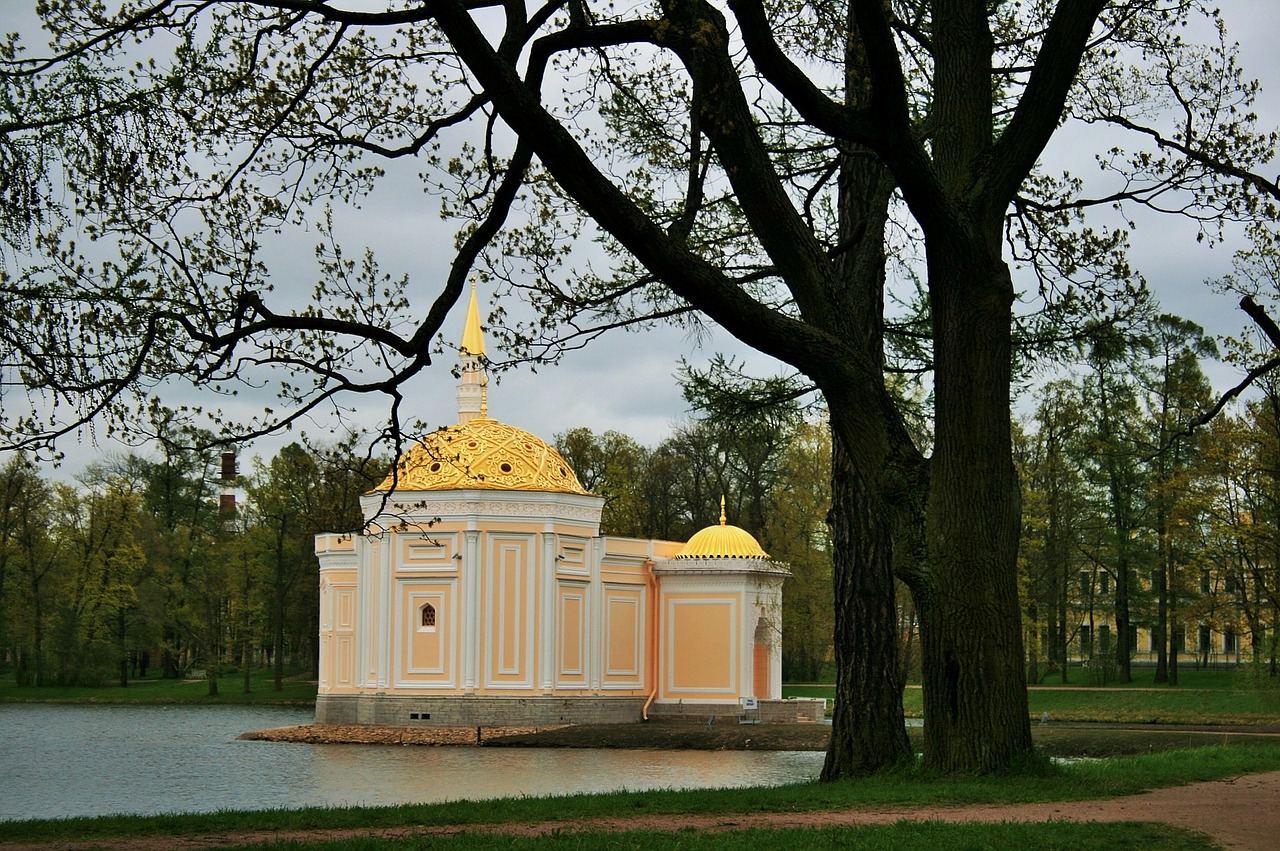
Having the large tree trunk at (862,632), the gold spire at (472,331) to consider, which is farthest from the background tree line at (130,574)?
the large tree trunk at (862,632)

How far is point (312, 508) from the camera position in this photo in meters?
48.8

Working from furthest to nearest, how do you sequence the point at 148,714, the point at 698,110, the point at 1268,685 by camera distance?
the point at 148,714
the point at 1268,685
the point at 698,110

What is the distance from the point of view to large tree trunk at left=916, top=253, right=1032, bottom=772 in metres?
11.4

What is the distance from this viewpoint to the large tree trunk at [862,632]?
1471cm

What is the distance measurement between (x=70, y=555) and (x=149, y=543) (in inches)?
121

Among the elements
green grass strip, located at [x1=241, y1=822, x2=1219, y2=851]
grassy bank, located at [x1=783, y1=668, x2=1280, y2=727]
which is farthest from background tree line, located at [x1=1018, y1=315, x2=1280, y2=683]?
green grass strip, located at [x1=241, y1=822, x2=1219, y2=851]

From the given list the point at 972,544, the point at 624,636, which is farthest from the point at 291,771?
the point at 972,544

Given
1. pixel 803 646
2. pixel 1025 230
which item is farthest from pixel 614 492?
pixel 1025 230

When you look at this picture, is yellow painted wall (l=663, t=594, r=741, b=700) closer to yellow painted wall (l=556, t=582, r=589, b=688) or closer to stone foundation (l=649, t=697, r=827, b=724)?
stone foundation (l=649, t=697, r=827, b=724)

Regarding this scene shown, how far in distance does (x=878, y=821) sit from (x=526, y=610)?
27521 millimetres

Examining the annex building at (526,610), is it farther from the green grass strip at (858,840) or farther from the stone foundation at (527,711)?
the green grass strip at (858,840)

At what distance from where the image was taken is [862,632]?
49.1 ft

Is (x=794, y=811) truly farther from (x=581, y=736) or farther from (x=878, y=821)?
(x=581, y=736)

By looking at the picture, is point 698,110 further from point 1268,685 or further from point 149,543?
point 149,543
